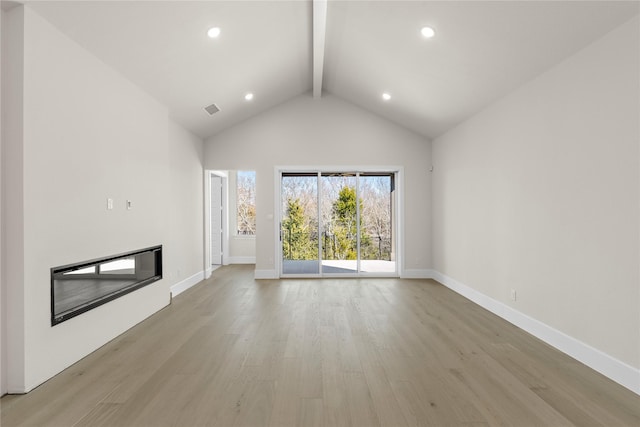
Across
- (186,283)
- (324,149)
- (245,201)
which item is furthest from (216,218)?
(324,149)

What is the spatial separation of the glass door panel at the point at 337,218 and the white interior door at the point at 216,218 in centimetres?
289

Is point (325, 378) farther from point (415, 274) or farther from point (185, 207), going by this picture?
point (415, 274)

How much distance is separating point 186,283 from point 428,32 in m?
4.99

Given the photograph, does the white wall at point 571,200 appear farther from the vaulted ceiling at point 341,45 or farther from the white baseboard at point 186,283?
the white baseboard at point 186,283

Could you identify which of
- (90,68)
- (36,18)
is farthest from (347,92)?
(36,18)

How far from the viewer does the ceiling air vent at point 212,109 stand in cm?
541

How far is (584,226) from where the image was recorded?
2.89 metres

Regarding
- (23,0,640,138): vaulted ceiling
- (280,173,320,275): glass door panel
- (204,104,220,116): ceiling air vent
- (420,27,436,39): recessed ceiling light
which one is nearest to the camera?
(23,0,640,138): vaulted ceiling

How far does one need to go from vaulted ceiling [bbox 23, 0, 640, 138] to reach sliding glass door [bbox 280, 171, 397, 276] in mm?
1672

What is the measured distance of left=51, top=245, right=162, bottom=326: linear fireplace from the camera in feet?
9.02

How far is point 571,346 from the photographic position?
118 inches

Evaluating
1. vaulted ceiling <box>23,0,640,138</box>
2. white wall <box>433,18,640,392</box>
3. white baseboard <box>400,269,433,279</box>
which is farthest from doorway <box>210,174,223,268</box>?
white wall <box>433,18,640,392</box>

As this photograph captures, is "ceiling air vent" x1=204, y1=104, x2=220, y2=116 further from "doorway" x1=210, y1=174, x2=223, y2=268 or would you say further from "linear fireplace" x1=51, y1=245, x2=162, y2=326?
"doorway" x1=210, y1=174, x2=223, y2=268

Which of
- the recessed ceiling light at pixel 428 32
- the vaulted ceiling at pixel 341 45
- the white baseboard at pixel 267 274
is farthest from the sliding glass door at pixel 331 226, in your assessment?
the recessed ceiling light at pixel 428 32
